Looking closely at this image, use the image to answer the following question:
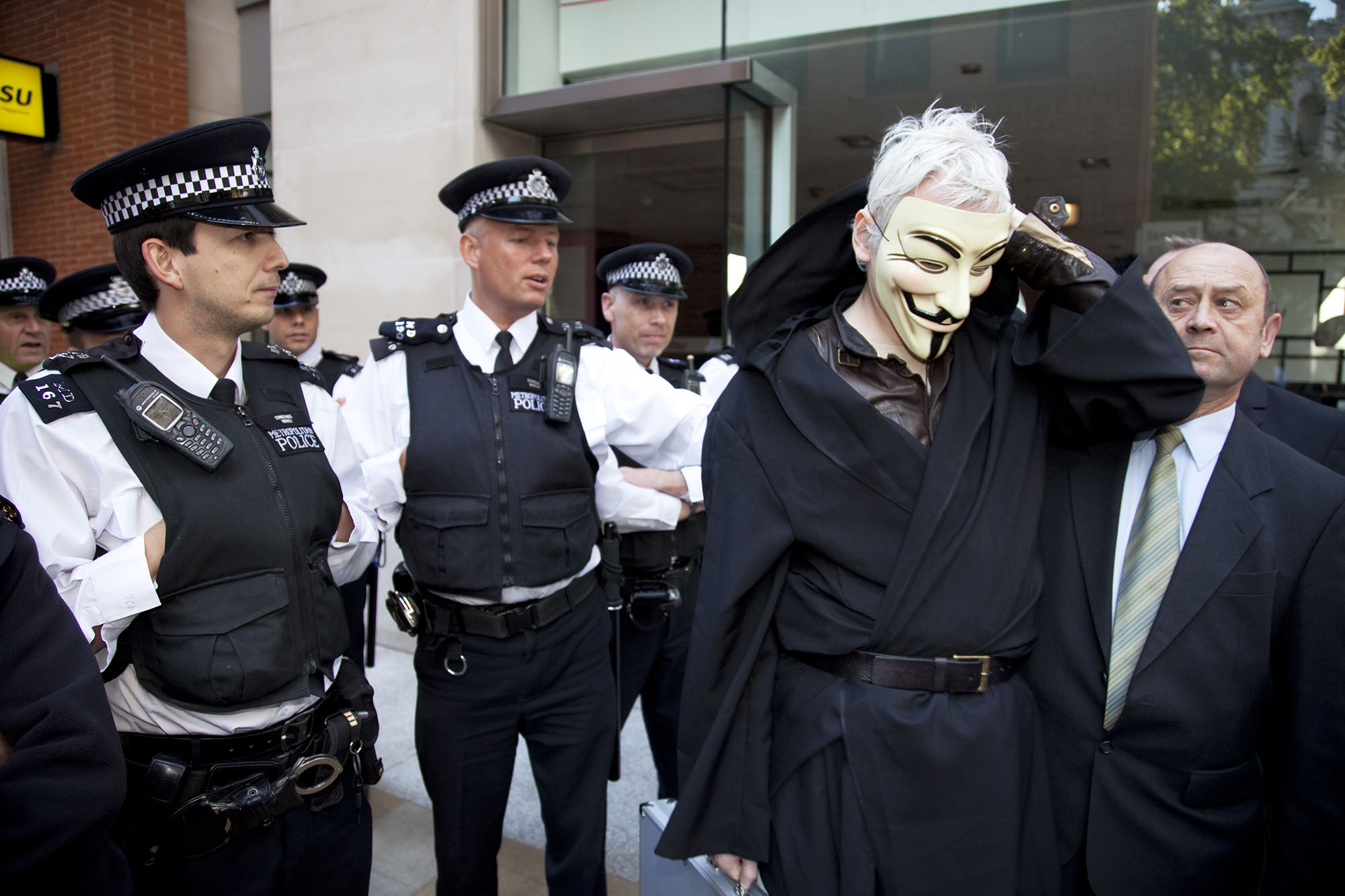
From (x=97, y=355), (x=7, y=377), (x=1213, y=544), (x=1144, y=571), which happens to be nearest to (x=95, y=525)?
(x=97, y=355)

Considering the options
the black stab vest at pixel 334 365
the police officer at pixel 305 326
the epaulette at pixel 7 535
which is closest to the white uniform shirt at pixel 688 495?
the police officer at pixel 305 326

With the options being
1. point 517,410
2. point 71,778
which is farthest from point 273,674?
point 517,410

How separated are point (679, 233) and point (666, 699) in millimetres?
3370

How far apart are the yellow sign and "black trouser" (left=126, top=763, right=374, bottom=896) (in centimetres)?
850

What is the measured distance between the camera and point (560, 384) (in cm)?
271

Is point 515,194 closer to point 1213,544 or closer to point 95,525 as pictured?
point 95,525

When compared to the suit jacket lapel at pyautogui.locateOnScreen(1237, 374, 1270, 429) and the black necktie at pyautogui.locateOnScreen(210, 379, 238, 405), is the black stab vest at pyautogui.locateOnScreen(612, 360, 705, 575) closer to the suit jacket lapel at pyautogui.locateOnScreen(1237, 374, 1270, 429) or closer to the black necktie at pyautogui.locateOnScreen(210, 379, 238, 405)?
the black necktie at pyautogui.locateOnScreen(210, 379, 238, 405)

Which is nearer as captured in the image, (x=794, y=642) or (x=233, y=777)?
(x=794, y=642)

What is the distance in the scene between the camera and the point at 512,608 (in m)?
2.58

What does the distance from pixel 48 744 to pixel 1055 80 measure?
6.26 meters

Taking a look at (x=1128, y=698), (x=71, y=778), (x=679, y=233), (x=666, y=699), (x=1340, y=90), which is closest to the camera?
(x=71, y=778)

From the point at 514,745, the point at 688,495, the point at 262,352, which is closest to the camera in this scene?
the point at 262,352

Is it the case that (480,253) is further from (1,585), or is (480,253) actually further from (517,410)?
(1,585)

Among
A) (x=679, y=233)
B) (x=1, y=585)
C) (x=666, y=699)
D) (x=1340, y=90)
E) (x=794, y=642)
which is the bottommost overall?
(x=666, y=699)
